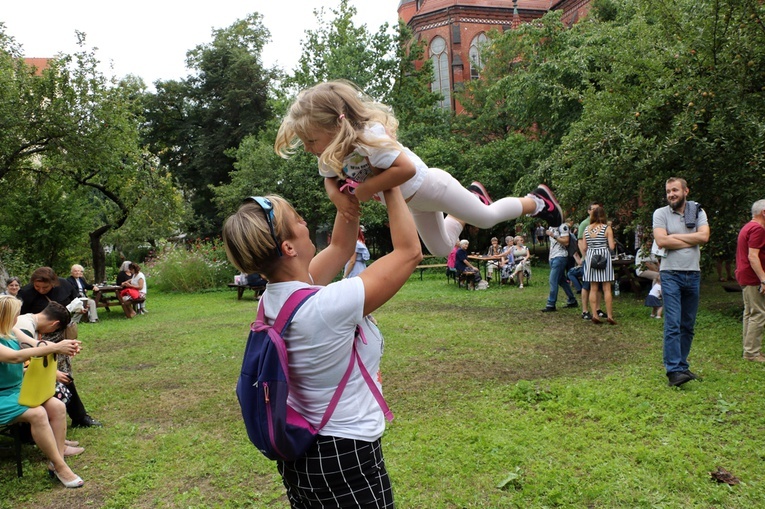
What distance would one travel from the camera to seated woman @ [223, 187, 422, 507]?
70.5 inches

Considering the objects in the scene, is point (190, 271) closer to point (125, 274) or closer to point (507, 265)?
point (125, 274)

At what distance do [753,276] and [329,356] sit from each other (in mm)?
6682

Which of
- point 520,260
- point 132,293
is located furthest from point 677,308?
point 132,293

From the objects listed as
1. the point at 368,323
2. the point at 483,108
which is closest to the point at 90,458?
the point at 368,323

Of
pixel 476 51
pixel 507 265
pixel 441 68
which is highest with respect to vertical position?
pixel 476 51

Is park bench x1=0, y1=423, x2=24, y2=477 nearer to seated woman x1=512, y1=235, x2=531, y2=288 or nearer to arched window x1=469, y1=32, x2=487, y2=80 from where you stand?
seated woman x1=512, y1=235, x2=531, y2=288

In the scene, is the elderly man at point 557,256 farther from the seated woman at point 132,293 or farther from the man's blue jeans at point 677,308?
the seated woman at point 132,293

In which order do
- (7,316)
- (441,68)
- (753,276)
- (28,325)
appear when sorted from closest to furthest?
1. (7,316)
2. (28,325)
3. (753,276)
4. (441,68)

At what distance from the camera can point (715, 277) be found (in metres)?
16.6

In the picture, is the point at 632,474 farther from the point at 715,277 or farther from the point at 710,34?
the point at 715,277

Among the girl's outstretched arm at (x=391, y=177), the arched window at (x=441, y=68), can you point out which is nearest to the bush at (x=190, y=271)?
the girl's outstretched arm at (x=391, y=177)

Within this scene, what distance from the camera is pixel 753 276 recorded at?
677 cm

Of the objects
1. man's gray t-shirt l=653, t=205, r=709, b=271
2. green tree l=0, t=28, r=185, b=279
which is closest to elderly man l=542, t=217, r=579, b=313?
man's gray t-shirt l=653, t=205, r=709, b=271

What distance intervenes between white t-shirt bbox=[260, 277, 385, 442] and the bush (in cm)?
1988
